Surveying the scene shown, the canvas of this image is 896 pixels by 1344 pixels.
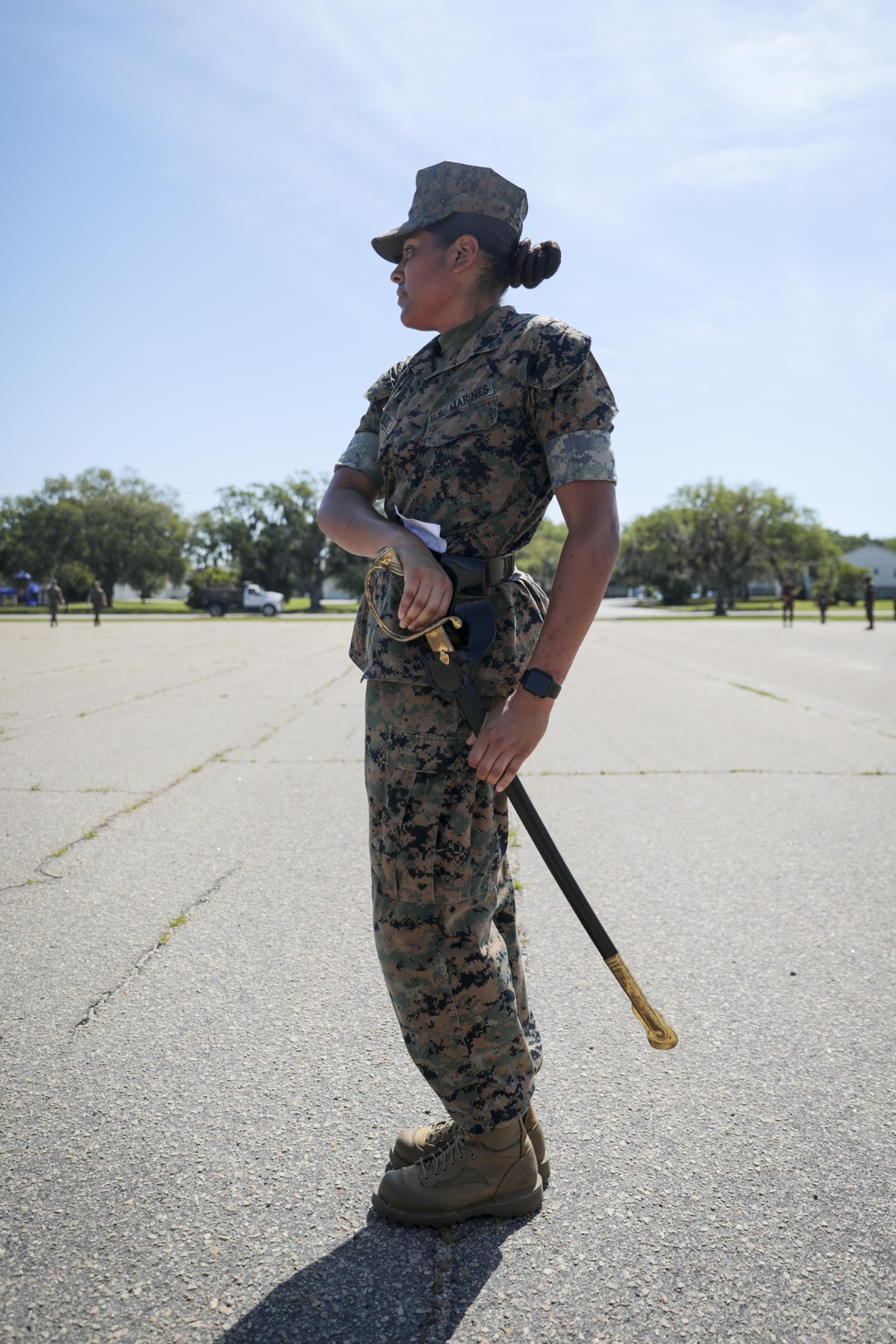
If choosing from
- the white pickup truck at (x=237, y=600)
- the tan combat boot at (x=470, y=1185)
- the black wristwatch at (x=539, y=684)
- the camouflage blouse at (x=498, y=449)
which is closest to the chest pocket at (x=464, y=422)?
the camouflage blouse at (x=498, y=449)

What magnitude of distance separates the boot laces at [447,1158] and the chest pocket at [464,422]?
5.00ft

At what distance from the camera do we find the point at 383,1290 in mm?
1860

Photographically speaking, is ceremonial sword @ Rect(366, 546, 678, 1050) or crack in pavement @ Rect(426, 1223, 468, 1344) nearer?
crack in pavement @ Rect(426, 1223, 468, 1344)

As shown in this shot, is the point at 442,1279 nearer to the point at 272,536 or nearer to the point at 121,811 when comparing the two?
the point at 121,811

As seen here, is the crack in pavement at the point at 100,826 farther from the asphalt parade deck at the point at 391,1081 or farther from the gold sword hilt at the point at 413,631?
the gold sword hilt at the point at 413,631

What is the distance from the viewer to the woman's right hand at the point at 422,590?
6.16 ft

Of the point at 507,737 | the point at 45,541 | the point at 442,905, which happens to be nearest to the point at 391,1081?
the point at 442,905

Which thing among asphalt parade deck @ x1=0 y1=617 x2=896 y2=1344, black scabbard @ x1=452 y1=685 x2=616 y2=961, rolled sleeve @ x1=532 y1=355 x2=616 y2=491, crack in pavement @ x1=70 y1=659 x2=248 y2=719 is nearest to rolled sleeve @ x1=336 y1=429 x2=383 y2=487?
rolled sleeve @ x1=532 y1=355 x2=616 y2=491

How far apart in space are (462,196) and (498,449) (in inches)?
22.1

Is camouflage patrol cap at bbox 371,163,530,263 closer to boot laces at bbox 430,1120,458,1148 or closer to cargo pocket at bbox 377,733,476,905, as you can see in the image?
cargo pocket at bbox 377,733,476,905

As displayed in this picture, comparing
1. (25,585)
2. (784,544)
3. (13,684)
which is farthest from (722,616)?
(25,585)

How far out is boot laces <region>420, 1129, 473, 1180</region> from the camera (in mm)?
2113

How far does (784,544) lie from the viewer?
64625 millimetres

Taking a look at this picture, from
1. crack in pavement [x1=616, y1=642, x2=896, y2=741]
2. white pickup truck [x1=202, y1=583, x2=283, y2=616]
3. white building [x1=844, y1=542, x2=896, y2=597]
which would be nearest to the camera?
crack in pavement [x1=616, y1=642, x2=896, y2=741]
